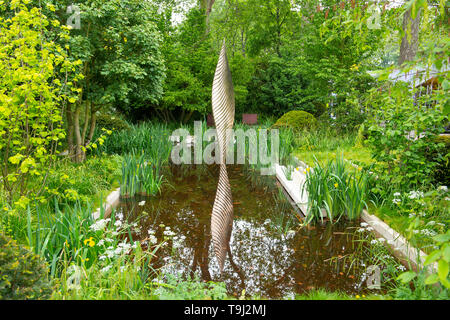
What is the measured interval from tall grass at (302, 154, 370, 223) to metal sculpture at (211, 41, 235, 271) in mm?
1265

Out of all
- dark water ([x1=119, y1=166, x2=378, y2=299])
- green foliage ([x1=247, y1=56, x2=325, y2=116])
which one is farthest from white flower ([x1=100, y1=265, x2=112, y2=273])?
green foliage ([x1=247, y1=56, x2=325, y2=116])

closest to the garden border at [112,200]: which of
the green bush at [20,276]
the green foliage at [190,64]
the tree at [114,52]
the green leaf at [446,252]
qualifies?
the tree at [114,52]

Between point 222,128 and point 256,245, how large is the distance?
4.61 ft

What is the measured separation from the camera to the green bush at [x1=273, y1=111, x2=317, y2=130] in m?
9.82

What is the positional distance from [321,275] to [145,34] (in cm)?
519

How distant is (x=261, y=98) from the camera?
1527cm

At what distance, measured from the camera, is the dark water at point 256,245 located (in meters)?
2.81

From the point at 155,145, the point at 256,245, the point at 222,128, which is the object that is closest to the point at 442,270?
the point at 222,128

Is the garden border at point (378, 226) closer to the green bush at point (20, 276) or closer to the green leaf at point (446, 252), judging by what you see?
the green leaf at point (446, 252)

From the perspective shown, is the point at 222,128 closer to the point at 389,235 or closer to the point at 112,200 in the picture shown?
the point at 389,235

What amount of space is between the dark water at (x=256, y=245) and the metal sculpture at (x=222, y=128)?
0.73 feet

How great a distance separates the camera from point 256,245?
11.8 ft

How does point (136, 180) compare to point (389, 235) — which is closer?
point (389, 235)
